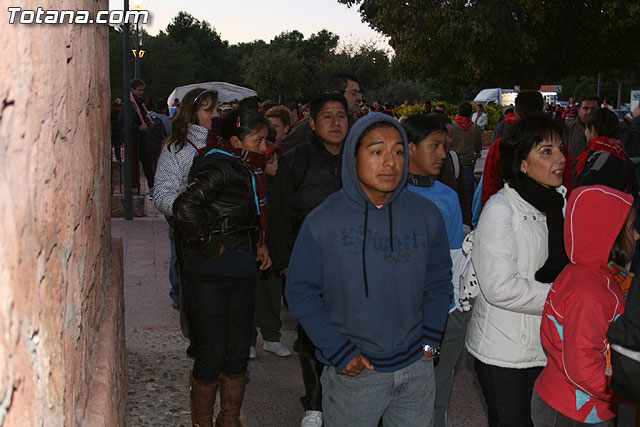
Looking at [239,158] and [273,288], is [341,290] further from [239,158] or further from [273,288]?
[273,288]

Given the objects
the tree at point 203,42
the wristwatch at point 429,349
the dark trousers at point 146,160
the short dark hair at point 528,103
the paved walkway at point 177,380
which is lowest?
the paved walkway at point 177,380

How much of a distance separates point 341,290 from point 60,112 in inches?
57.4

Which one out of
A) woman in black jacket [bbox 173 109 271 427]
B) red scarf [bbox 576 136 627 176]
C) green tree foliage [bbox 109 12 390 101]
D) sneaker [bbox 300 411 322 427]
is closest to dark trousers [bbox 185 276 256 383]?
woman in black jacket [bbox 173 109 271 427]

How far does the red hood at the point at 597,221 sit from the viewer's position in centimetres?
299

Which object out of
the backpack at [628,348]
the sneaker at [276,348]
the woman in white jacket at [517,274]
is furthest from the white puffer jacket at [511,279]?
the sneaker at [276,348]

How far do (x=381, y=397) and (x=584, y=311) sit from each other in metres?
0.92

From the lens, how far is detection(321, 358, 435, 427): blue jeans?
3053 millimetres

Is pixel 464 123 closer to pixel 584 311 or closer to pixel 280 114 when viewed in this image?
pixel 280 114

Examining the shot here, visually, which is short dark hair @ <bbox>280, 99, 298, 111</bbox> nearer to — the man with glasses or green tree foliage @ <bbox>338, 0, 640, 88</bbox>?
the man with glasses

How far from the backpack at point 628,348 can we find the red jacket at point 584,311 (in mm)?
683

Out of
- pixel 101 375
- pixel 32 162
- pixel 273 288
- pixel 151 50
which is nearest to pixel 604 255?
pixel 101 375

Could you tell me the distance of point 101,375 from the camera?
2.69 m

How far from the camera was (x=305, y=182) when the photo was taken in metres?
4.80

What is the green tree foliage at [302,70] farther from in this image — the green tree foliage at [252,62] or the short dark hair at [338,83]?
the short dark hair at [338,83]
